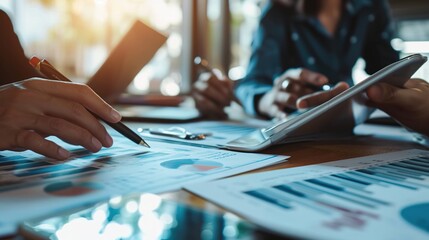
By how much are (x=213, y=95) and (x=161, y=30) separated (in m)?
0.70

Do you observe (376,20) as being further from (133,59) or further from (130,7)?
(130,7)

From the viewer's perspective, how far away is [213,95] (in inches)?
43.0

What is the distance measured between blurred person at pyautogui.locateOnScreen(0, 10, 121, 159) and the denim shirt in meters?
0.86

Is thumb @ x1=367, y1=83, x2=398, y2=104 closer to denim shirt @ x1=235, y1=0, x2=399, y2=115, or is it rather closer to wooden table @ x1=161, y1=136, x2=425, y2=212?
Result: wooden table @ x1=161, y1=136, x2=425, y2=212

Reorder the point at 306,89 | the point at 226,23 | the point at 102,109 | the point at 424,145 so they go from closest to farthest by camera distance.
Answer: the point at 102,109, the point at 424,145, the point at 306,89, the point at 226,23

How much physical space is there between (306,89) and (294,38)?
584 millimetres

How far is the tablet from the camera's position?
0.53 metres

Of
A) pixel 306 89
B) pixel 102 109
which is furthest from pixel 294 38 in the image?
pixel 102 109

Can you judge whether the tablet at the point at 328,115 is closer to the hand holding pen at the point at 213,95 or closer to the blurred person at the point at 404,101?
the blurred person at the point at 404,101

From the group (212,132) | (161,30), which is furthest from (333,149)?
(161,30)

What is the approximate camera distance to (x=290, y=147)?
61 cm

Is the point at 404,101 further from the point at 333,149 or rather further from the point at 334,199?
the point at 334,199

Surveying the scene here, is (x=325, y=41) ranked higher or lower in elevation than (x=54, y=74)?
higher

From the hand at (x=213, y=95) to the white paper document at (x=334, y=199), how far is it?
2.05 feet
